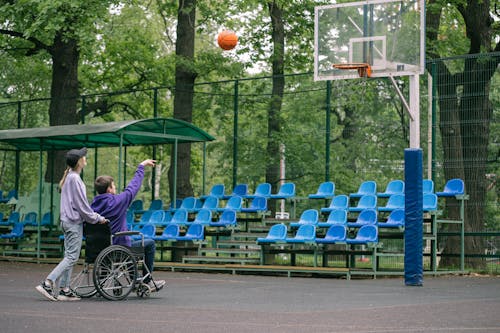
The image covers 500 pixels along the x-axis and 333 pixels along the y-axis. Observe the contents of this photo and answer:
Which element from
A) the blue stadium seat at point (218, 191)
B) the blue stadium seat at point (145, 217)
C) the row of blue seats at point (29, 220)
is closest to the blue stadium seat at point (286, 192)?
the blue stadium seat at point (218, 191)

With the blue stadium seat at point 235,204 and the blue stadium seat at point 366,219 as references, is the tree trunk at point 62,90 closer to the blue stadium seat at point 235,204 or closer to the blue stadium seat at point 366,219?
the blue stadium seat at point 235,204

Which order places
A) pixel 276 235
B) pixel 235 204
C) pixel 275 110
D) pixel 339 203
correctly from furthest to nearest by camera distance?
pixel 275 110, pixel 235 204, pixel 339 203, pixel 276 235

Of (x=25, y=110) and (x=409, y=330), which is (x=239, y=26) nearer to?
(x=25, y=110)

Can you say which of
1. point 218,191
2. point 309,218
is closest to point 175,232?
point 218,191

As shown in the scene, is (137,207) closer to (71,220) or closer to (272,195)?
(272,195)

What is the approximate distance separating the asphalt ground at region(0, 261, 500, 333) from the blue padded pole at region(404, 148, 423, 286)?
17.6 inches

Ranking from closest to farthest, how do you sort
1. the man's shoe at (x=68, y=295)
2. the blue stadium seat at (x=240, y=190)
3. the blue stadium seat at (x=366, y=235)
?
the man's shoe at (x=68, y=295), the blue stadium seat at (x=366, y=235), the blue stadium seat at (x=240, y=190)

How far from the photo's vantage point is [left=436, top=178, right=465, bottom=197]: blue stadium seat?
19.5 meters

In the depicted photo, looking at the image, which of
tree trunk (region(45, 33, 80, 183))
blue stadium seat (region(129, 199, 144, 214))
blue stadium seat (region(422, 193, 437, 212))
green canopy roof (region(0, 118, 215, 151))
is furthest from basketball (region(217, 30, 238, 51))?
tree trunk (region(45, 33, 80, 183))

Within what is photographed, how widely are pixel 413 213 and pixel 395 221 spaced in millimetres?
3003

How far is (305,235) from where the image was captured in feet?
64.3

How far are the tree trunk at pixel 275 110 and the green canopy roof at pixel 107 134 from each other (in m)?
2.09

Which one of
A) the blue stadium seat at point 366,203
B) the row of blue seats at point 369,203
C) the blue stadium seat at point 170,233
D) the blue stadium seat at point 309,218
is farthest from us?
the blue stadium seat at point 170,233

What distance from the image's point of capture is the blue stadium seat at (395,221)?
19.2 m
